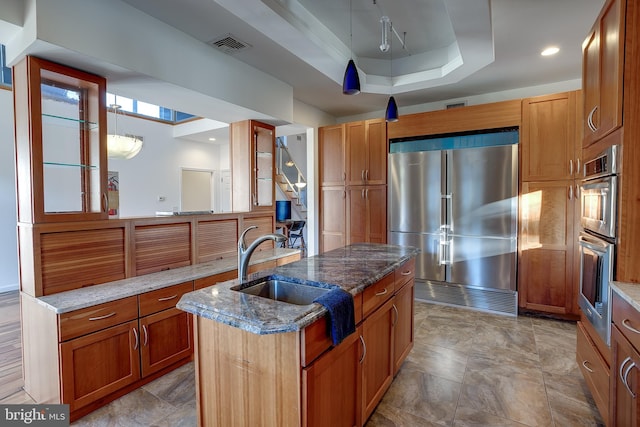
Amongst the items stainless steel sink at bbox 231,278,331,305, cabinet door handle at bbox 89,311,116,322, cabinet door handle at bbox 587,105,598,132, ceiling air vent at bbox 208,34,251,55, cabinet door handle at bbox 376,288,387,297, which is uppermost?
ceiling air vent at bbox 208,34,251,55

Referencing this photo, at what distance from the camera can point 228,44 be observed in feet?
9.45

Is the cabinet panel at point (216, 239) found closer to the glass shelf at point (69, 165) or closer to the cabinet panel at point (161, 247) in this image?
the cabinet panel at point (161, 247)

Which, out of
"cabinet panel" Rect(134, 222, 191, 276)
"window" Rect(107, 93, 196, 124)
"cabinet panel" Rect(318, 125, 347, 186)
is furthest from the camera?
"window" Rect(107, 93, 196, 124)

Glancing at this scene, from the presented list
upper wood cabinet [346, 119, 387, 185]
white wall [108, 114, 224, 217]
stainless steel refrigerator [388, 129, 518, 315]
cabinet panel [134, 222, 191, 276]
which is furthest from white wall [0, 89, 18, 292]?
stainless steel refrigerator [388, 129, 518, 315]

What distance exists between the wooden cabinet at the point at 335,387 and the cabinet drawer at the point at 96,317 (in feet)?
4.91

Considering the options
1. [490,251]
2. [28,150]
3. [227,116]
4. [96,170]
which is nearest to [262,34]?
[227,116]

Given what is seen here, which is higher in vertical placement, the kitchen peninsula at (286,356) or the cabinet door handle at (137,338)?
the kitchen peninsula at (286,356)

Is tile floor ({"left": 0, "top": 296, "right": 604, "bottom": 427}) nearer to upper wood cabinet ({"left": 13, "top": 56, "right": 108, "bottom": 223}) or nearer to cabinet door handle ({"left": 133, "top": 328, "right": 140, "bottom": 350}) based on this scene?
cabinet door handle ({"left": 133, "top": 328, "right": 140, "bottom": 350})

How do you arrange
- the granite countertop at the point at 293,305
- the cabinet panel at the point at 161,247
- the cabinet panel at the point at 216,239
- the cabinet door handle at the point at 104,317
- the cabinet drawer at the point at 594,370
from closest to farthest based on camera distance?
the granite countertop at the point at 293,305 < the cabinet drawer at the point at 594,370 < the cabinet door handle at the point at 104,317 < the cabinet panel at the point at 161,247 < the cabinet panel at the point at 216,239

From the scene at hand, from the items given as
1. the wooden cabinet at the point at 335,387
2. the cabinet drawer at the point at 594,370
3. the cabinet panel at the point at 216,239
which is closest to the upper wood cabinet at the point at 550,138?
the cabinet drawer at the point at 594,370

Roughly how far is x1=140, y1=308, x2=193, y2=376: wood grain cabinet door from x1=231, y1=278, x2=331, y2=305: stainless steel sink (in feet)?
3.32

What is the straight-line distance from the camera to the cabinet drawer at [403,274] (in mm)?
Result: 2203

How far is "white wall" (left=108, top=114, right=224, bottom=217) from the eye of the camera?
6039mm

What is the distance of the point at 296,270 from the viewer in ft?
6.39
